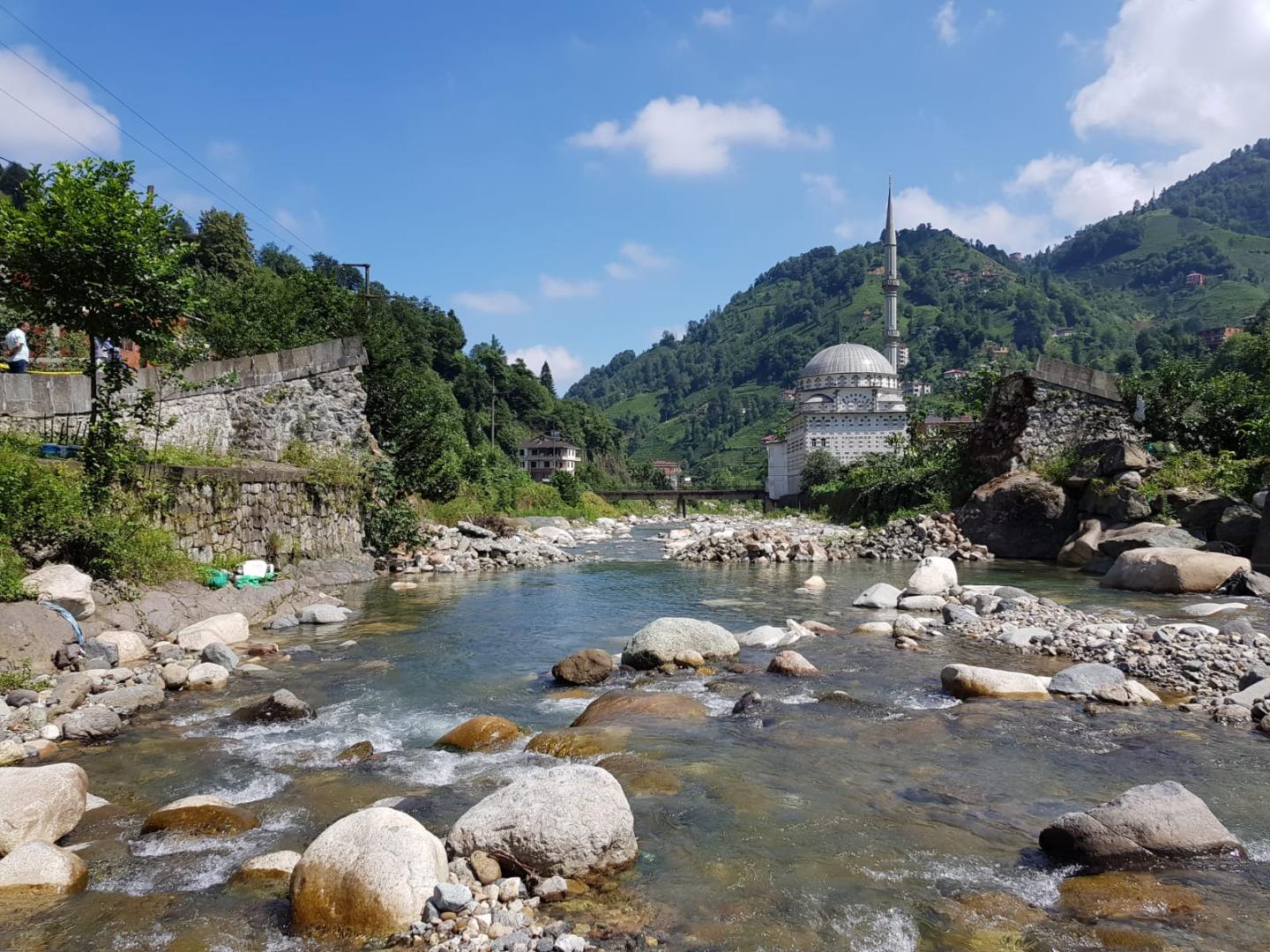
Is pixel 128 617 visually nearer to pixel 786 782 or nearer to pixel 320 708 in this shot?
pixel 320 708

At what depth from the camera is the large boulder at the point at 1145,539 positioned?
53.4 ft

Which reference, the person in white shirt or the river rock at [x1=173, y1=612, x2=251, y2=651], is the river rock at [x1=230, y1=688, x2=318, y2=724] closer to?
the river rock at [x1=173, y1=612, x2=251, y2=651]

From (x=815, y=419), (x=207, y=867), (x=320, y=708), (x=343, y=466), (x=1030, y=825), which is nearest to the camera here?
(x=207, y=867)

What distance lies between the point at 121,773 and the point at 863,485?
1374 inches

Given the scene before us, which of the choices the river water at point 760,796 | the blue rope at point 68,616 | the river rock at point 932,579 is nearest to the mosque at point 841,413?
the river rock at point 932,579

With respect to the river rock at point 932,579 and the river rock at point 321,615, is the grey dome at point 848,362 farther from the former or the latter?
the river rock at point 321,615

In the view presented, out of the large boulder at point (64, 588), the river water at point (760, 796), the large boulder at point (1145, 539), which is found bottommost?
the river water at point (760, 796)

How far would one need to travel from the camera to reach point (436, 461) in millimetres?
24812

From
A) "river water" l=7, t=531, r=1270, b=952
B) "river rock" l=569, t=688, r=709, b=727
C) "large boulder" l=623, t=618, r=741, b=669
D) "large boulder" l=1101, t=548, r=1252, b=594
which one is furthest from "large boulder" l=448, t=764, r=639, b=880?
"large boulder" l=1101, t=548, r=1252, b=594

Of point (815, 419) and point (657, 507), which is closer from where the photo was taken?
point (657, 507)

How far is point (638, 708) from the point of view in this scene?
306 inches

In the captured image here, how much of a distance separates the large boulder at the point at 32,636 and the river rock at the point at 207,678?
1.32 metres

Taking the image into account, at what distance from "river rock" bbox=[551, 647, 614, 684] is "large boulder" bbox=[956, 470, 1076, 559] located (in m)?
16.4

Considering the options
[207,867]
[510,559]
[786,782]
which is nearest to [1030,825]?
[786,782]
